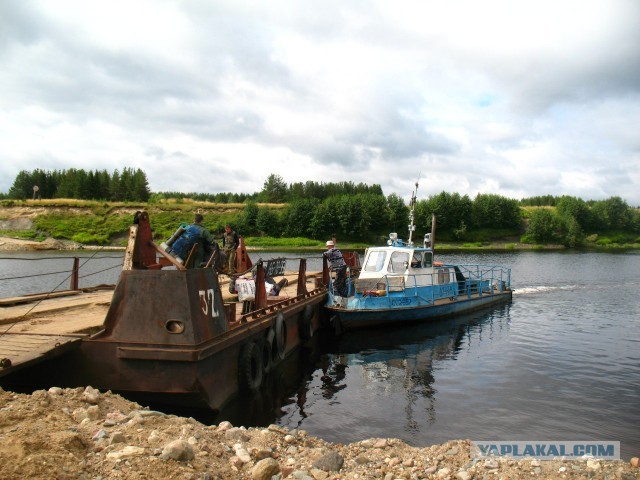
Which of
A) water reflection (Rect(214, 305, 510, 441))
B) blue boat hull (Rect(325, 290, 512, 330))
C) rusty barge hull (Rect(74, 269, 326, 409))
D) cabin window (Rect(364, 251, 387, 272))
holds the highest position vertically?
cabin window (Rect(364, 251, 387, 272))

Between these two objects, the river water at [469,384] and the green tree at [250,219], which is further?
the green tree at [250,219]

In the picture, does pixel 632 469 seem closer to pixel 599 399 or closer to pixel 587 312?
pixel 599 399

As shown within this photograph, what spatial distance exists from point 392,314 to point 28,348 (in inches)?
451

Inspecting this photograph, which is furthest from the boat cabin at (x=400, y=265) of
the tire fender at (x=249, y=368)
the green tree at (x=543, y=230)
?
the green tree at (x=543, y=230)

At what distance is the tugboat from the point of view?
16047 millimetres

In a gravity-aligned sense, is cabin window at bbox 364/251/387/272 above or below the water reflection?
above

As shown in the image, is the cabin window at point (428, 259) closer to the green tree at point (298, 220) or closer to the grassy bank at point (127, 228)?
the grassy bank at point (127, 228)

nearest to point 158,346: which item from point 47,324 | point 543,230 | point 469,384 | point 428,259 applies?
point 47,324

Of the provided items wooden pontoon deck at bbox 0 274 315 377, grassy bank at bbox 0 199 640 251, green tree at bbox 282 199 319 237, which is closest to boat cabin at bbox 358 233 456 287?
wooden pontoon deck at bbox 0 274 315 377

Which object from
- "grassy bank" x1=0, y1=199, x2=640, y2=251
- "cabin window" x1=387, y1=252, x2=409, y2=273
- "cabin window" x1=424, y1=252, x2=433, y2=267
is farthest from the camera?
"grassy bank" x1=0, y1=199, x2=640, y2=251

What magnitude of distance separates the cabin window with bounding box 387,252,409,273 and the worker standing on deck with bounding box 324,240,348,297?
2.67 meters

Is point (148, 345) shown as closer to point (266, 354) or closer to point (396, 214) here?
point (266, 354)

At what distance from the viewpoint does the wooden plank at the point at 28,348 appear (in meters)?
6.38

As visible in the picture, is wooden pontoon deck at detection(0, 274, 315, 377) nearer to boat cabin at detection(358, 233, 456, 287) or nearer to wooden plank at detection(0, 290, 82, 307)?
wooden plank at detection(0, 290, 82, 307)
